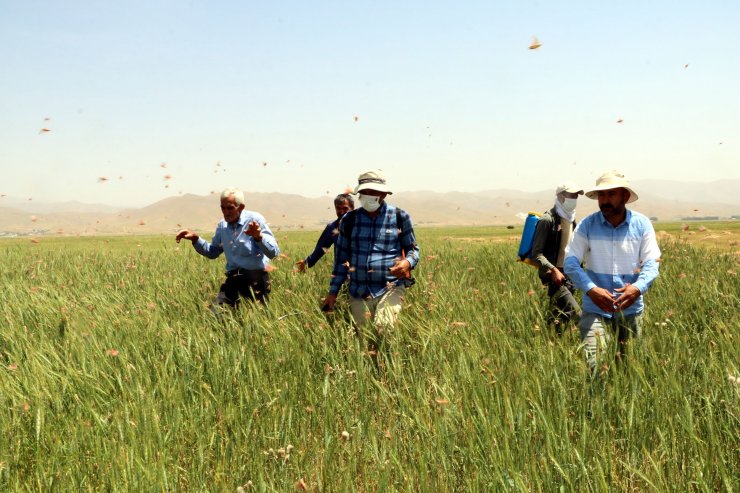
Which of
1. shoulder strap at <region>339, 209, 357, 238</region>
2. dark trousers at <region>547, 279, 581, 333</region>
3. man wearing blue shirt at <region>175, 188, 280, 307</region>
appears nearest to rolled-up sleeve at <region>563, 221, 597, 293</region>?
dark trousers at <region>547, 279, 581, 333</region>

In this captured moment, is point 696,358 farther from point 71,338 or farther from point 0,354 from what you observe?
point 0,354

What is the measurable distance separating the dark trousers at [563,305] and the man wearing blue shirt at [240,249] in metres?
3.02

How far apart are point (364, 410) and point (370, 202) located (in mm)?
2084

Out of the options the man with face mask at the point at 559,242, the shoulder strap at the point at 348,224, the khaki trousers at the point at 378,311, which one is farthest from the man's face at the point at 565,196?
the shoulder strap at the point at 348,224

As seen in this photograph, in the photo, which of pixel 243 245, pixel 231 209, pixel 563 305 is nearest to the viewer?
pixel 563 305

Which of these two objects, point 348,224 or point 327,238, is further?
point 327,238

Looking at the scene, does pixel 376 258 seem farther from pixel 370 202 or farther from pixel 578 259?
pixel 578 259

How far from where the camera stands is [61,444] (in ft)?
11.0

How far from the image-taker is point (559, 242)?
227 inches

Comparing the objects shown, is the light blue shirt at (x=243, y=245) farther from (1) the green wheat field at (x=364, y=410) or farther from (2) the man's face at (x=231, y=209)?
(1) the green wheat field at (x=364, y=410)

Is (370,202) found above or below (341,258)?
above

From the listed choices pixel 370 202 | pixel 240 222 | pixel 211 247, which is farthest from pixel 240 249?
pixel 370 202

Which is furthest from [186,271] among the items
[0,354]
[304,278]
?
[0,354]

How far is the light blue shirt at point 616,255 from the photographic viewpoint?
4.33 meters
